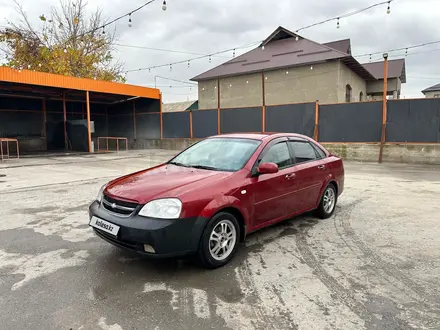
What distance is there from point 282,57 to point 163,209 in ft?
74.7

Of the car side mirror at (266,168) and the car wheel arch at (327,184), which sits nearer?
the car side mirror at (266,168)

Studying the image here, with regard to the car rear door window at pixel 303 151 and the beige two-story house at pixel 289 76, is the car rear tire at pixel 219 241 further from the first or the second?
the beige two-story house at pixel 289 76

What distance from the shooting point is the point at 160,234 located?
304cm

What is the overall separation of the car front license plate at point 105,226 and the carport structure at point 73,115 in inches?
624

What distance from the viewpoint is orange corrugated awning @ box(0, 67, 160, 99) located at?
14.7m

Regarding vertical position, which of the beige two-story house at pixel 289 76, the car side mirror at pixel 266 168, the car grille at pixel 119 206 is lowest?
the car grille at pixel 119 206

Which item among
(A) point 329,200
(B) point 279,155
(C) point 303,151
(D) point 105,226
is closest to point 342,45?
(A) point 329,200

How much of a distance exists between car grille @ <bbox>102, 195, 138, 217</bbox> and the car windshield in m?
1.12

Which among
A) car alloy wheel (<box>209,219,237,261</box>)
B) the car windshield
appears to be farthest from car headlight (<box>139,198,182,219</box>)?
the car windshield

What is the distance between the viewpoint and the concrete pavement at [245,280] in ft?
8.39

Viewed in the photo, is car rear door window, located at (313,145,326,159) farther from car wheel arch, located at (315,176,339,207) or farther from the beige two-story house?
the beige two-story house

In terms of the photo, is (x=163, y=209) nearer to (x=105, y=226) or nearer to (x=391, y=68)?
(x=105, y=226)

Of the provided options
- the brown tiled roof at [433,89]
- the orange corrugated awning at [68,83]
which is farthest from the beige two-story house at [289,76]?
the brown tiled roof at [433,89]

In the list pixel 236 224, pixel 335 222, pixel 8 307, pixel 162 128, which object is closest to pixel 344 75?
pixel 162 128
